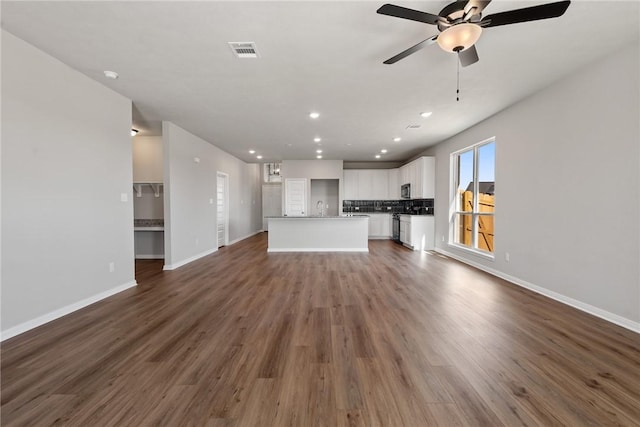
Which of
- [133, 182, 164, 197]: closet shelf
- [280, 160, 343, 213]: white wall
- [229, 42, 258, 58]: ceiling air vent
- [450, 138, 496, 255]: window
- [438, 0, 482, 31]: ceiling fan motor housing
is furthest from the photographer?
[280, 160, 343, 213]: white wall

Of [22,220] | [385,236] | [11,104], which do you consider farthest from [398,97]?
[385,236]

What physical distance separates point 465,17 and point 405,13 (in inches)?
19.6

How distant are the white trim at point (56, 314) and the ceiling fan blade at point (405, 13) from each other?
4180mm

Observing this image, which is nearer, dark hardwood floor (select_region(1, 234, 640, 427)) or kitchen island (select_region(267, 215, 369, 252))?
dark hardwood floor (select_region(1, 234, 640, 427))

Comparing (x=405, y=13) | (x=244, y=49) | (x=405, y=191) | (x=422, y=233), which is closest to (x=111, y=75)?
(x=244, y=49)

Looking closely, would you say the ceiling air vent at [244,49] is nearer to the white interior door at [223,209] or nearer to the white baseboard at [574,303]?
the white baseboard at [574,303]

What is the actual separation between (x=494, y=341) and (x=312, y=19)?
128 inches

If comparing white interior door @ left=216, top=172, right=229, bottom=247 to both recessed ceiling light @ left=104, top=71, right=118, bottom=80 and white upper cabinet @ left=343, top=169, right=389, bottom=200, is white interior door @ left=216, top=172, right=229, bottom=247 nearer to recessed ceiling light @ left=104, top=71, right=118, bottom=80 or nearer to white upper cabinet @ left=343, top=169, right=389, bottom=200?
white upper cabinet @ left=343, top=169, right=389, bottom=200

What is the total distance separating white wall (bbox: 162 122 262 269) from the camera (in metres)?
4.99

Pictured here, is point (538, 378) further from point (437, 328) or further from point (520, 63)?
point (520, 63)

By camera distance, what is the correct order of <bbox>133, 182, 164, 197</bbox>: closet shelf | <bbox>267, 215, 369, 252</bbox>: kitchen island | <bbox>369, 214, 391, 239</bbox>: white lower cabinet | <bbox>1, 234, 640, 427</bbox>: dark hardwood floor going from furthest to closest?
<bbox>369, 214, 391, 239</bbox>: white lower cabinet, <bbox>267, 215, 369, 252</bbox>: kitchen island, <bbox>133, 182, 164, 197</bbox>: closet shelf, <bbox>1, 234, 640, 427</bbox>: dark hardwood floor

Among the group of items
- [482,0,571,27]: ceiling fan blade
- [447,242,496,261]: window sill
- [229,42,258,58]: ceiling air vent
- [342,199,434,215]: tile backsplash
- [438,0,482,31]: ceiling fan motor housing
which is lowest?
[447,242,496,261]: window sill

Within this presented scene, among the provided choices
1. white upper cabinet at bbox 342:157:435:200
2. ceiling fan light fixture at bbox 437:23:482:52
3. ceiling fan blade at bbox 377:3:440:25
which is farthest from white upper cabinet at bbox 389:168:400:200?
ceiling fan blade at bbox 377:3:440:25

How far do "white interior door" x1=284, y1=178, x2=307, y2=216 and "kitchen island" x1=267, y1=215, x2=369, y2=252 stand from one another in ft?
6.81
